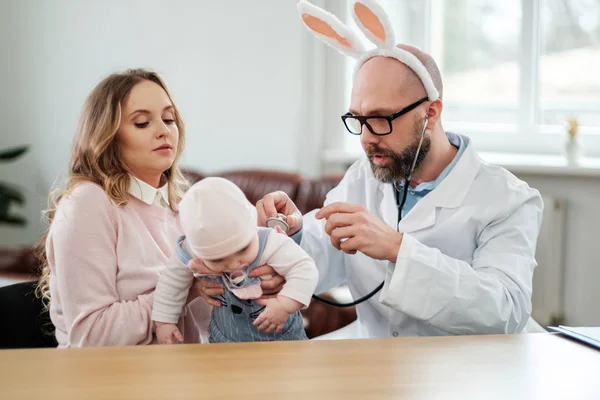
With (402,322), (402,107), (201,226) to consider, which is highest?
(402,107)

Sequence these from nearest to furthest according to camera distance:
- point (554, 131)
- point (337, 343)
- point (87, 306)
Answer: point (337, 343) < point (87, 306) < point (554, 131)

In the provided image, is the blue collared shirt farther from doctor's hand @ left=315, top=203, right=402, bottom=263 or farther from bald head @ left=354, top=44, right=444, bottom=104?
doctor's hand @ left=315, top=203, right=402, bottom=263

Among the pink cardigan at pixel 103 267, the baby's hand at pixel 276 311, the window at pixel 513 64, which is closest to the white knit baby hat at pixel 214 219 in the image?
the baby's hand at pixel 276 311

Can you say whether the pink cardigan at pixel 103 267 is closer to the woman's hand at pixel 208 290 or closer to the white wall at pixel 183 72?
the woman's hand at pixel 208 290

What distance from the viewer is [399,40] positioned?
418cm

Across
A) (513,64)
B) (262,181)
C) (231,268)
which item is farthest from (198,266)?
(513,64)

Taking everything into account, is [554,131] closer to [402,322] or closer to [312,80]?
[312,80]

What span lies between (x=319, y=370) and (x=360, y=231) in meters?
0.45

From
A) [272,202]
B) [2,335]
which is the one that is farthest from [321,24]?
[2,335]

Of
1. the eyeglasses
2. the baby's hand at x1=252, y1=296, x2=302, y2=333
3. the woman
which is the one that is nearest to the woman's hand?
the woman

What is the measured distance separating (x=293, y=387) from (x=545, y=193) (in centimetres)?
265

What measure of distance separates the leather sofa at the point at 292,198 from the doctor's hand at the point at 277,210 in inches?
54.1

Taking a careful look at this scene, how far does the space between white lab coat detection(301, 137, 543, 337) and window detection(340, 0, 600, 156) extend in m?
1.87

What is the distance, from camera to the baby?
149cm
